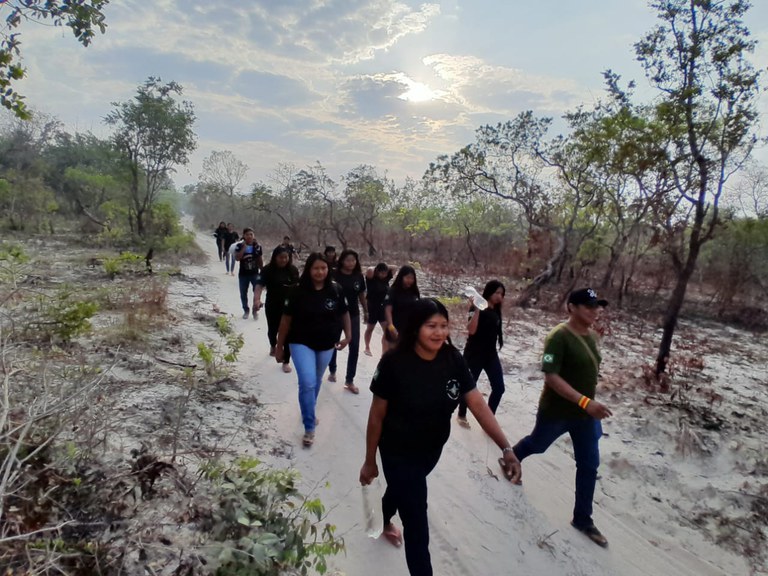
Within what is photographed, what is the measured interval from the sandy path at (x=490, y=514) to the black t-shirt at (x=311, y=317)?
0.95 m

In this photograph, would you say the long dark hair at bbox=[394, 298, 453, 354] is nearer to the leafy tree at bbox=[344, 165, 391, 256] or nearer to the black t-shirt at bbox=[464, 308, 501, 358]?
the black t-shirt at bbox=[464, 308, 501, 358]

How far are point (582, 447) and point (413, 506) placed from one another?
1.62m

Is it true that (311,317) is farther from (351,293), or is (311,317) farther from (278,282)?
(278,282)

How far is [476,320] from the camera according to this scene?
4.28 metres

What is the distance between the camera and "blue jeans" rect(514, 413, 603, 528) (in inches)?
124

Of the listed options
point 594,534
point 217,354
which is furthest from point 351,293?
point 594,534

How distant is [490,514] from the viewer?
10.9 ft

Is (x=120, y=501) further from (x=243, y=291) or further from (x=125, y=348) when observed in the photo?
(x=243, y=291)

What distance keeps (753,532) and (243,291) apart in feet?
25.6

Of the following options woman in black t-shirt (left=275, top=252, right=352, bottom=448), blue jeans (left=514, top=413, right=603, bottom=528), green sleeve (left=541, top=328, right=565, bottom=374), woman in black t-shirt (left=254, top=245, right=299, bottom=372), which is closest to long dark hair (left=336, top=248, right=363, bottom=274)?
woman in black t-shirt (left=254, top=245, right=299, bottom=372)

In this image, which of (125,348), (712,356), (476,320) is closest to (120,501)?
(476,320)

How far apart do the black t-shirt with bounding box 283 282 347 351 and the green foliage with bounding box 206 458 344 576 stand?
1521 mm

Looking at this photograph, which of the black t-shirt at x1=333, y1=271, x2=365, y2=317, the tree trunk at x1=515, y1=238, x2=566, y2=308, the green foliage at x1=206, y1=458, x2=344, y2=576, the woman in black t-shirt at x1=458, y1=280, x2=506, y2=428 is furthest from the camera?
the tree trunk at x1=515, y1=238, x2=566, y2=308

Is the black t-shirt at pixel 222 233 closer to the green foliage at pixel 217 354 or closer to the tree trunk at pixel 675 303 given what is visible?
the green foliage at pixel 217 354
